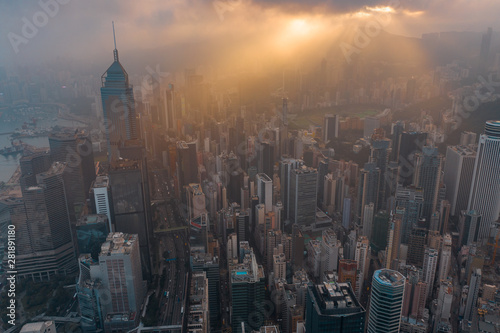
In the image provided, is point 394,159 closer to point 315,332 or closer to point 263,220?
point 263,220

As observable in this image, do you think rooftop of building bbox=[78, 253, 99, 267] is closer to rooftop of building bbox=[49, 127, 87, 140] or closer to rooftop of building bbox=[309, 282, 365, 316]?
A: rooftop of building bbox=[49, 127, 87, 140]

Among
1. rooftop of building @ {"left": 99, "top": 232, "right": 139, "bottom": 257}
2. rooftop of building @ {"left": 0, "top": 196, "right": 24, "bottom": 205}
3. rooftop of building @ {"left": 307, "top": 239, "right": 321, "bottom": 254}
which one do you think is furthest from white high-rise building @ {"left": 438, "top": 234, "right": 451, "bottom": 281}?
rooftop of building @ {"left": 0, "top": 196, "right": 24, "bottom": 205}

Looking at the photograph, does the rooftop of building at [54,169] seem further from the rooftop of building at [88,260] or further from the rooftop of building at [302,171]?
the rooftop of building at [302,171]

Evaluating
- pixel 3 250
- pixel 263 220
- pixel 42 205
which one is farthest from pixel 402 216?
pixel 3 250

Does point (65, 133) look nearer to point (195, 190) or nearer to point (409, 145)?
point (195, 190)

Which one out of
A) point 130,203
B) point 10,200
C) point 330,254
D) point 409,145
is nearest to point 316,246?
point 330,254

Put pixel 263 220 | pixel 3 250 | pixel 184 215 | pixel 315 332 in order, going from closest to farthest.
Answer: pixel 315 332
pixel 3 250
pixel 263 220
pixel 184 215

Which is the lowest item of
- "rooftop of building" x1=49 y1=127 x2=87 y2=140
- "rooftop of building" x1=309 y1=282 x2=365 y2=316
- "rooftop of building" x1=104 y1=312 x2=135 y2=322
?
"rooftop of building" x1=104 y1=312 x2=135 y2=322
